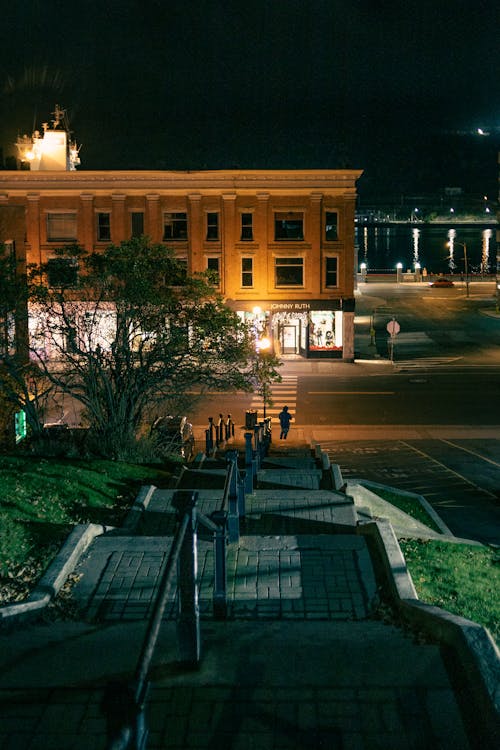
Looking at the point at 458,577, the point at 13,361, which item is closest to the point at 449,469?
the point at 13,361

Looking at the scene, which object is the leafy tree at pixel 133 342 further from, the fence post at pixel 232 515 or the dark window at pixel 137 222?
the dark window at pixel 137 222

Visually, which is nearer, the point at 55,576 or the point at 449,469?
the point at 55,576

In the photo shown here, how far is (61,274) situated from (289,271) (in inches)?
1023

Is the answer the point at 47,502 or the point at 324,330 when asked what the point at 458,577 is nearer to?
the point at 47,502

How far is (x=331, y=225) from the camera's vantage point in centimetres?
4369

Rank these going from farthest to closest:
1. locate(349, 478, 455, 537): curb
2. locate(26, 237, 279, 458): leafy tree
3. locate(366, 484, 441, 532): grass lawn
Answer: locate(26, 237, 279, 458): leafy tree, locate(366, 484, 441, 532): grass lawn, locate(349, 478, 455, 537): curb

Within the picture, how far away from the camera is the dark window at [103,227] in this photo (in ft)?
143

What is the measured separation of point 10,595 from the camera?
7.71 metres

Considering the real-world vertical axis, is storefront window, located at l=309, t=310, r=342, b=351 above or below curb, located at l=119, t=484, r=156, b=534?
above

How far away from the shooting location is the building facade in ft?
141

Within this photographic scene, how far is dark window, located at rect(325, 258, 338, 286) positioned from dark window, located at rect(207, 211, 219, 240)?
6.55 m

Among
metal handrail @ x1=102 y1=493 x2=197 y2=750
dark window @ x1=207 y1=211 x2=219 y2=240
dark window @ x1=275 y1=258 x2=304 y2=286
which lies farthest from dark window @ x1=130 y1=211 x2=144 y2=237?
metal handrail @ x1=102 y1=493 x2=197 y2=750

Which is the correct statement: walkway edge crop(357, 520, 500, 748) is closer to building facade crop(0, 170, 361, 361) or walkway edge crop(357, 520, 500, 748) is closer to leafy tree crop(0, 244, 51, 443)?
leafy tree crop(0, 244, 51, 443)

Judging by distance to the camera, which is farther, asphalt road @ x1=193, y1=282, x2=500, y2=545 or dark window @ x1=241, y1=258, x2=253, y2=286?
dark window @ x1=241, y1=258, x2=253, y2=286
